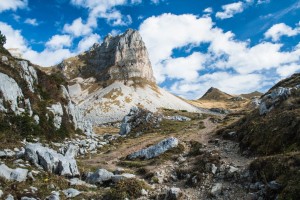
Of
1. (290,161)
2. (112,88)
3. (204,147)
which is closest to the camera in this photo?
(290,161)

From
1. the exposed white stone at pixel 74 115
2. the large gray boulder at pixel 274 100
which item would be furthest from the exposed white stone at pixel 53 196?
the large gray boulder at pixel 274 100

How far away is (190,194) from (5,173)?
12.6 metres

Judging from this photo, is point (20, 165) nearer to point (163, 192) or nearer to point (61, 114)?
point (163, 192)

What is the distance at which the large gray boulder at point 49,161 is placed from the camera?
84.5 feet

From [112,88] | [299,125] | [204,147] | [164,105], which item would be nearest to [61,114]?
[204,147]

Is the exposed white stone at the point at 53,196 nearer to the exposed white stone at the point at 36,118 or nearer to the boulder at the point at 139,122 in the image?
the exposed white stone at the point at 36,118

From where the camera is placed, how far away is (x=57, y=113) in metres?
45.6

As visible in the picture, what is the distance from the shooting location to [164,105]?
609 ft

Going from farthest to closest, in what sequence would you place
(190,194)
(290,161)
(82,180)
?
1. (82,180)
2. (190,194)
3. (290,161)

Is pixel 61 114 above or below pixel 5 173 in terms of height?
above

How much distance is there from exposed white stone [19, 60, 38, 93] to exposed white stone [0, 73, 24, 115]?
3682mm

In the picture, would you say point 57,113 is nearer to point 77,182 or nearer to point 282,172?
point 77,182

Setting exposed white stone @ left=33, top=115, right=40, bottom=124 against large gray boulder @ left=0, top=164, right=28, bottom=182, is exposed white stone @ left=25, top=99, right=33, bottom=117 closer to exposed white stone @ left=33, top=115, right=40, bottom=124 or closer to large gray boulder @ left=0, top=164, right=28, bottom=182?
exposed white stone @ left=33, top=115, right=40, bottom=124

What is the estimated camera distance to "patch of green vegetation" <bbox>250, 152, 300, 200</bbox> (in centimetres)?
1759
